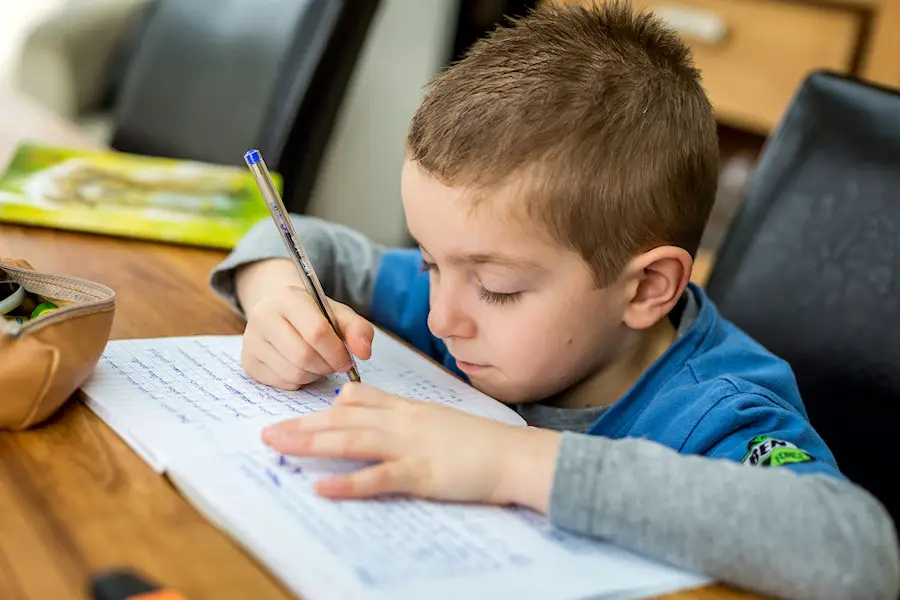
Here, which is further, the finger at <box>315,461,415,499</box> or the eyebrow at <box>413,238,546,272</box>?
the eyebrow at <box>413,238,546,272</box>

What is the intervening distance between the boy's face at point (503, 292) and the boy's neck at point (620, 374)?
8 cm

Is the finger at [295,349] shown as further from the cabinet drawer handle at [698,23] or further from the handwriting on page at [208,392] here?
the cabinet drawer handle at [698,23]

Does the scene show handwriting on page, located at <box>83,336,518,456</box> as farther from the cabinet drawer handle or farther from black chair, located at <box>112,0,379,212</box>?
the cabinet drawer handle

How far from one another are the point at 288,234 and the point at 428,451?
227 millimetres

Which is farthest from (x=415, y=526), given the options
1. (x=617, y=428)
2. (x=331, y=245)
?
(x=331, y=245)

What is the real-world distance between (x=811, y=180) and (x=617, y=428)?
0.38 m

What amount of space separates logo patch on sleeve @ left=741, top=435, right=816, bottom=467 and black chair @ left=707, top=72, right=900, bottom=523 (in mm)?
295

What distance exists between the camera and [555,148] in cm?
76

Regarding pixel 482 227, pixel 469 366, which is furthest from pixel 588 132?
pixel 469 366

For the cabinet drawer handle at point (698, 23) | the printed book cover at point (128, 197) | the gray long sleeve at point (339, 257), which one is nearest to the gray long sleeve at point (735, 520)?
the gray long sleeve at point (339, 257)

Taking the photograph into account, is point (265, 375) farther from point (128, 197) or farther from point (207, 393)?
point (128, 197)

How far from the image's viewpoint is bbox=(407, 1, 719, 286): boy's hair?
0.76 metres

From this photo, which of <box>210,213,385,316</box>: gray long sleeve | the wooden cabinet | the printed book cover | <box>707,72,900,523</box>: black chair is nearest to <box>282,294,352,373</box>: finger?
<box>210,213,385,316</box>: gray long sleeve

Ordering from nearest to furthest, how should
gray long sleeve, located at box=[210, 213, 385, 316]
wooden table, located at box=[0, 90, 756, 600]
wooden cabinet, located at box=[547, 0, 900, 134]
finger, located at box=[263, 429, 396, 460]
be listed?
1. wooden table, located at box=[0, 90, 756, 600]
2. finger, located at box=[263, 429, 396, 460]
3. gray long sleeve, located at box=[210, 213, 385, 316]
4. wooden cabinet, located at box=[547, 0, 900, 134]
